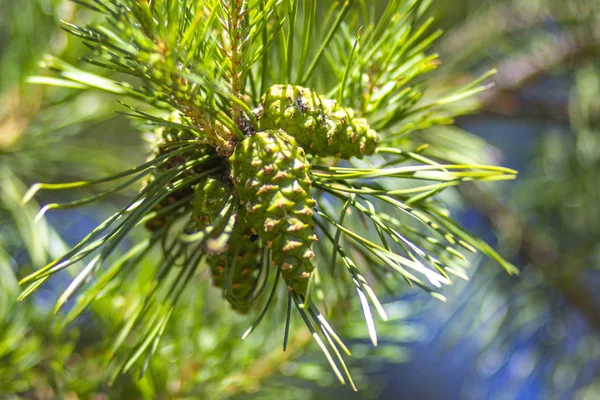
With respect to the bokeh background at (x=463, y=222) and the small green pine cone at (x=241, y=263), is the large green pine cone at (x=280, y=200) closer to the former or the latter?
the small green pine cone at (x=241, y=263)

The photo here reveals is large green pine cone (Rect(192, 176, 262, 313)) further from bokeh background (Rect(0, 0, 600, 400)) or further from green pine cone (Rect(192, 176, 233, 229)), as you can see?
bokeh background (Rect(0, 0, 600, 400))

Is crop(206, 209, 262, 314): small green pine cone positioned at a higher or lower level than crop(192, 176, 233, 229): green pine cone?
lower

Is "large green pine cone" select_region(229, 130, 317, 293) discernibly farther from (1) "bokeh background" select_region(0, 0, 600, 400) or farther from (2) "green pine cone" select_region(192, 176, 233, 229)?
(1) "bokeh background" select_region(0, 0, 600, 400)

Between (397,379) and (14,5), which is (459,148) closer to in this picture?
(14,5)

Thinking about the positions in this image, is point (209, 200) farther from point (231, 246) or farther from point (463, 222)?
point (463, 222)

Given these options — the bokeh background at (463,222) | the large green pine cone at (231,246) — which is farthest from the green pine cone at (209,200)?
the bokeh background at (463,222)

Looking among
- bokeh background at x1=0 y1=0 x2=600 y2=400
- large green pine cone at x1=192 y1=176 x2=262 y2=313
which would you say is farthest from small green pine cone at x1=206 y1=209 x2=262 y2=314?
bokeh background at x1=0 y1=0 x2=600 y2=400

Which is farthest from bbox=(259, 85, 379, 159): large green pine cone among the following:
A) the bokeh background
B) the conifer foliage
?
the bokeh background

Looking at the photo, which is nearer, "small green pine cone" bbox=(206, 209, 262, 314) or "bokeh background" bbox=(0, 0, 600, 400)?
"small green pine cone" bbox=(206, 209, 262, 314)
